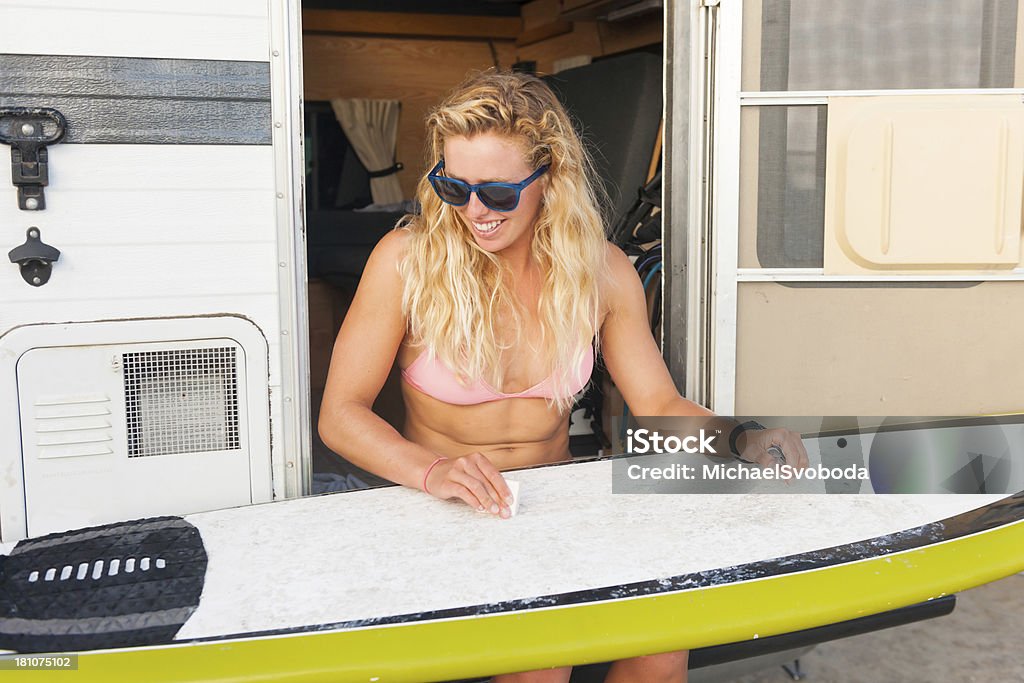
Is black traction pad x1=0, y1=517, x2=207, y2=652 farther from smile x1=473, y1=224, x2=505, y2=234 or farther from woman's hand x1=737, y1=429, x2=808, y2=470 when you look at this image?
woman's hand x1=737, y1=429, x2=808, y2=470

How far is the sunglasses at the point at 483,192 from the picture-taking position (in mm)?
2068

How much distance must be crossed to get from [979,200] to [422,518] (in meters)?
1.61

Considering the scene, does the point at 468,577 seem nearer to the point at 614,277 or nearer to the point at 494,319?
the point at 494,319

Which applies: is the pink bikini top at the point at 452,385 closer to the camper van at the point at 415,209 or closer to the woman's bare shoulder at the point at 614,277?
the woman's bare shoulder at the point at 614,277

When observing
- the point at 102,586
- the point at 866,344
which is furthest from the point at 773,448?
the point at 102,586

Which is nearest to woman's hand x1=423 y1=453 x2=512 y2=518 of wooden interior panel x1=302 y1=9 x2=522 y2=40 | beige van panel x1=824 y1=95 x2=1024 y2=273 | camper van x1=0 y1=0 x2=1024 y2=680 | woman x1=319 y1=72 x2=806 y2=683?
woman x1=319 y1=72 x2=806 y2=683

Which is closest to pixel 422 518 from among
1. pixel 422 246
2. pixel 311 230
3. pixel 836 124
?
pixel 422 246

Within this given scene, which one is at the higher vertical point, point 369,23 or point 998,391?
point 369,23

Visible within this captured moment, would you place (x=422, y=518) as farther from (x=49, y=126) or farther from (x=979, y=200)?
(x=979, y=200)

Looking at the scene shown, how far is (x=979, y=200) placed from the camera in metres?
2.52

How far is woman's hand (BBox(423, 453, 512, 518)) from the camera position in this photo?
6.60ft

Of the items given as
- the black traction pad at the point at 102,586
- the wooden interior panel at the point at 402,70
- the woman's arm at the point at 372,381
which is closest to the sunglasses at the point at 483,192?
the woman's arm at the point at 372,381

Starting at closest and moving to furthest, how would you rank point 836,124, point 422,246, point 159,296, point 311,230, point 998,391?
point 159,296 < point 422,246 < point 836,124 < point 998,391 < point 311,230

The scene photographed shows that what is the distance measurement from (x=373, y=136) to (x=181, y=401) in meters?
4.08
